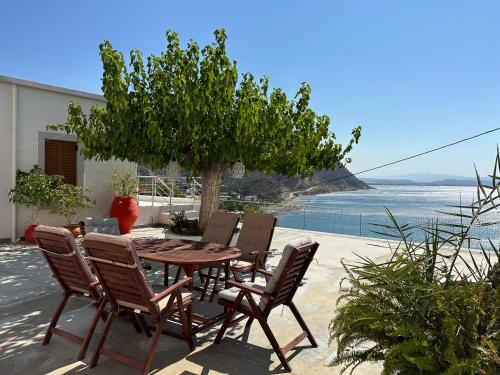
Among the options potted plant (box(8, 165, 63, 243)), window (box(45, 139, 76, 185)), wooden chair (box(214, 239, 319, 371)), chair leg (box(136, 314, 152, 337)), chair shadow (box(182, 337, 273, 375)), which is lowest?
chair shadow (box(182, 337, 273, 375))

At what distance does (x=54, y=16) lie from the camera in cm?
938

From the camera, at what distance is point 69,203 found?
29.7 ft

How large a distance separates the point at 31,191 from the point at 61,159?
5.17 ft

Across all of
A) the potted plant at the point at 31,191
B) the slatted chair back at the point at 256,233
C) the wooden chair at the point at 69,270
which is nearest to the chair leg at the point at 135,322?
the wooden chair at the point at 69,270

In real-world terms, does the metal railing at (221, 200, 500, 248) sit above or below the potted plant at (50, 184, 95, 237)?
below

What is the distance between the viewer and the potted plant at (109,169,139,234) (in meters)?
10.3

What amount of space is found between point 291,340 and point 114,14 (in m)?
8.61

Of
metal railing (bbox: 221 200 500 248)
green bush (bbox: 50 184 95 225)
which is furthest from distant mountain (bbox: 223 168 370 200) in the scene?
green bush (bbox: 50 184 95 225)

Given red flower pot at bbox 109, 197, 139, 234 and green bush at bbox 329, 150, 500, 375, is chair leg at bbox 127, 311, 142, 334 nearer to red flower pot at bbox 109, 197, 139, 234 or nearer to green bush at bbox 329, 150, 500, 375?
green bush at bbox 329, 150, 500, 375

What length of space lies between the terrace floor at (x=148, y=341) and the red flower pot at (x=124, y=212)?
4.39 metres

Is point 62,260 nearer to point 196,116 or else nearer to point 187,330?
point 187,330

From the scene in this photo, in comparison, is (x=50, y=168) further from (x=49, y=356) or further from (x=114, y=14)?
(x=49, y=356)

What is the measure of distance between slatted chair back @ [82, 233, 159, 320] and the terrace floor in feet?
1.75

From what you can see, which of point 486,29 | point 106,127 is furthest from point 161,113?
point 486,29
